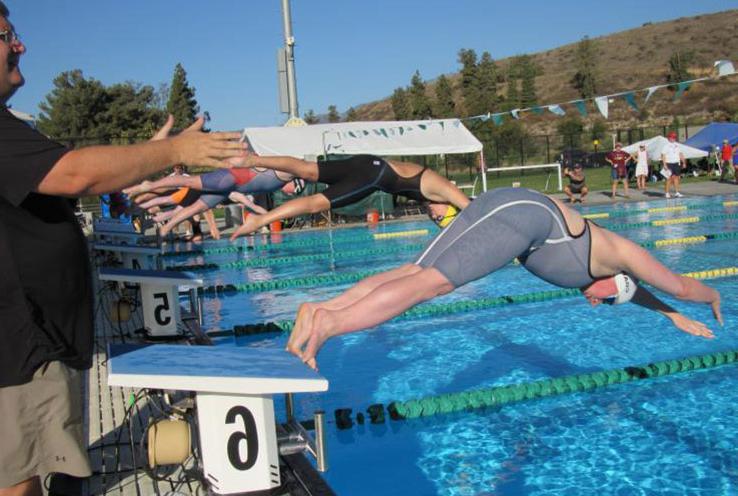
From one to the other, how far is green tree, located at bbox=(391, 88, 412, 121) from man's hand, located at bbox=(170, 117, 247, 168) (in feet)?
206

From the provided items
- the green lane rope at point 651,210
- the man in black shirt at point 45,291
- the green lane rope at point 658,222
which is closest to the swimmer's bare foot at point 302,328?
the man in black shirt at point 45,291

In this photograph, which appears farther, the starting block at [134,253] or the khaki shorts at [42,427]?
the starting block at [134,253]

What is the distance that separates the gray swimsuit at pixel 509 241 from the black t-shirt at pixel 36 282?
1.55 m

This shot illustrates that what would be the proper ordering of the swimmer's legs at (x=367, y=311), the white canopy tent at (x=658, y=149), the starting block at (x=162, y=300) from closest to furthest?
the swimmer's legs at (x=367, y=311) < the starting block at (x=162, y=300) < the white canopy tent at (x=658, y=149)

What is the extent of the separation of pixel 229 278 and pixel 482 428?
7.84 m

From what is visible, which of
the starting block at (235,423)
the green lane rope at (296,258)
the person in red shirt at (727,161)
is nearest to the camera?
the starting block at (235,423)

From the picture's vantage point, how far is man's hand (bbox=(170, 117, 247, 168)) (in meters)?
2.39

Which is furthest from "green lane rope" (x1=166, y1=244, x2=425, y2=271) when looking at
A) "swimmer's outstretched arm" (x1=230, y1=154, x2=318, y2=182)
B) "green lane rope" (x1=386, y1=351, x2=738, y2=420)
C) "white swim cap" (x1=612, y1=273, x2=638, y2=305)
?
"white swim cap" (x1=612, y1=273, x2=638, y2=305)

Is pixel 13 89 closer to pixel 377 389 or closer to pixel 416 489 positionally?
pixel 416 489

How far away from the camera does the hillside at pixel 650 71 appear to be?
58.7 m

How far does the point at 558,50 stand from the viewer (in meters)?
99.4

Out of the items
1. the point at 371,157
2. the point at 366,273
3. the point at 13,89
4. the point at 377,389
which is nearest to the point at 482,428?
the point at 377,389

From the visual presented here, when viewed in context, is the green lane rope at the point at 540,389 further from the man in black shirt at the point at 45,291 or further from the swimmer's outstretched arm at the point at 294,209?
the man in black shirt at the point at 45,291

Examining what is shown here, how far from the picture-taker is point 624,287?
387cm
